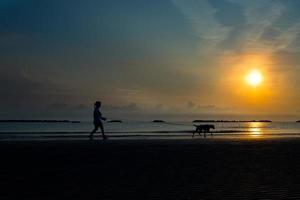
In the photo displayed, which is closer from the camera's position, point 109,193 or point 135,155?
point 109,193

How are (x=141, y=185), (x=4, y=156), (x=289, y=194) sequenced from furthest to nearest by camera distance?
(x=4, y=156), (x=141, y=185), (x=289, y=194)

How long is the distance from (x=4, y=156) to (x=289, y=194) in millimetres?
11241

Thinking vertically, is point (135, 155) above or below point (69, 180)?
above

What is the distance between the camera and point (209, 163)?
1592 centimetres

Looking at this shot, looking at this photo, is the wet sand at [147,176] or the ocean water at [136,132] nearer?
the wet sand at [147,176]

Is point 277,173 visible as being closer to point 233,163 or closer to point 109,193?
point 233,163

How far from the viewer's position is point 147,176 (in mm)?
12703

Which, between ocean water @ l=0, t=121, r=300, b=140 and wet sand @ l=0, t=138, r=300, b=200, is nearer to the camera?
wet sand @ l=0, t=138, r=300, b=200

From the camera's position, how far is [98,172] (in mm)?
13438

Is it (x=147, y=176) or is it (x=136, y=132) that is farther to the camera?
(x=136, y=132)

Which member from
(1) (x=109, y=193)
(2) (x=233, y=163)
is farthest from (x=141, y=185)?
(2) (x=233, y=163)

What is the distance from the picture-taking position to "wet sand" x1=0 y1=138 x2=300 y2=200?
1014 centimetres

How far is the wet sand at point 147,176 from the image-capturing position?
10141mm

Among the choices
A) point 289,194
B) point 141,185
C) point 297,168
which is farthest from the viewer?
point 297,168
